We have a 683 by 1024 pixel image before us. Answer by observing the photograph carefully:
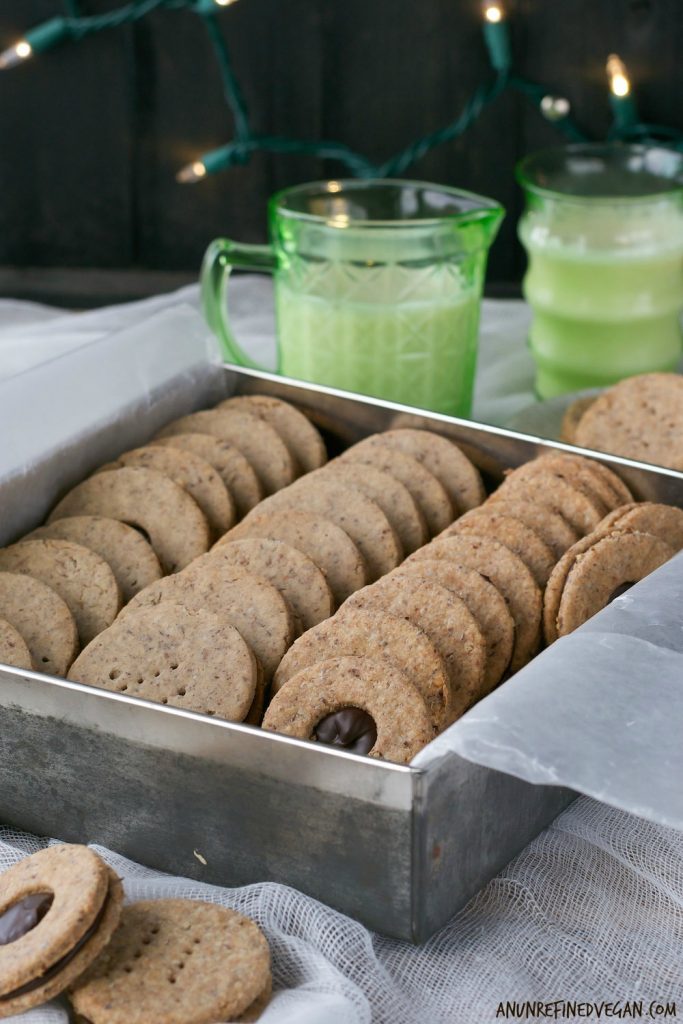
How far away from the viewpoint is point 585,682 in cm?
109

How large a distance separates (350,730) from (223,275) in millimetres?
931

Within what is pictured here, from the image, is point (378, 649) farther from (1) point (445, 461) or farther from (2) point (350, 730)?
(1) point (445, 461)

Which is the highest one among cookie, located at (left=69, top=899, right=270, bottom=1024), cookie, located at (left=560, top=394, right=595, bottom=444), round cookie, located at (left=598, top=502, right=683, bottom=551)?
round cookie, located at (left=598, top=502, right=683, bottom=551)

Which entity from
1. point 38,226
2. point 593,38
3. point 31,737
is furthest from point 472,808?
point 38,226

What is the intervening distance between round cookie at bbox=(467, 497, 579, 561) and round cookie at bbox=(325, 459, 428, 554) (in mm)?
67

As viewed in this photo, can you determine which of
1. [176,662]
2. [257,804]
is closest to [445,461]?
[176,662]

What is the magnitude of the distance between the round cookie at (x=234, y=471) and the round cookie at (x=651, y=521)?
41 centimetres

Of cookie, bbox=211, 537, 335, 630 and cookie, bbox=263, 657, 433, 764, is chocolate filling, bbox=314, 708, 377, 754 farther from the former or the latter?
cookie, bbox=211, 537, 335, 630

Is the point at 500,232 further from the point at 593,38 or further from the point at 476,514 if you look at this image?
the point at 476,514

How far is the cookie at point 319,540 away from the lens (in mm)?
1394

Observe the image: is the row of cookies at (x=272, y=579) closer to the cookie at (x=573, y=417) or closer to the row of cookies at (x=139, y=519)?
the row of cookies at (x=139, y=519)

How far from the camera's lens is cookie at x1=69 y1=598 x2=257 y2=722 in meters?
1.20

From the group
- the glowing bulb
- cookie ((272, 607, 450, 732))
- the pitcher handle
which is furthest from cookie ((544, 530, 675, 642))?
the glowing bulb

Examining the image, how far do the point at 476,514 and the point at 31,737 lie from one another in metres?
0.52
